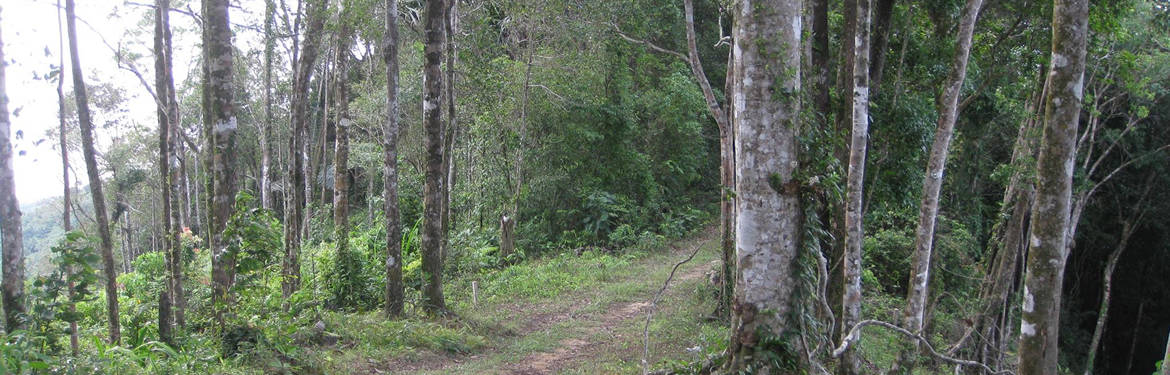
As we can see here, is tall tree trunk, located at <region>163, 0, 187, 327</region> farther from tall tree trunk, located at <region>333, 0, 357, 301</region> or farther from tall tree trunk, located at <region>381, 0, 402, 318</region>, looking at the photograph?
tall tree trunk, located at <region>381, 0, 402, 318</region>

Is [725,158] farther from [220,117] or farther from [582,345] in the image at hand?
[220,117]

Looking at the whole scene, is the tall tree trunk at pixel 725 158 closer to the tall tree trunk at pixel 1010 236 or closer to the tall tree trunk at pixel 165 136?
the tall tree trunk at pixel 1010 236

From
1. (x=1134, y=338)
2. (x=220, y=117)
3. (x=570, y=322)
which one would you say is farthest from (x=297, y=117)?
(x=1134, y=338)

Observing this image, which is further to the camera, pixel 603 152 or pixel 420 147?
pixel 420 147

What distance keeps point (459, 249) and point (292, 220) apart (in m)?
4.74

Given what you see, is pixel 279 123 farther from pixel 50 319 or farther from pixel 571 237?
pixel 50 319

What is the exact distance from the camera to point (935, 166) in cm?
737

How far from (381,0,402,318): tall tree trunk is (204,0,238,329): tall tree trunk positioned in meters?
2.38

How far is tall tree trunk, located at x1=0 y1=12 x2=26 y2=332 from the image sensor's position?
6035mm

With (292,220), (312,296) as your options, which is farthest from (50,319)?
(292,220)

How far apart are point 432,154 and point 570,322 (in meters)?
3.44

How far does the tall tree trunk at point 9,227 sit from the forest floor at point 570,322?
9.04ft

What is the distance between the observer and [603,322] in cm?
1067

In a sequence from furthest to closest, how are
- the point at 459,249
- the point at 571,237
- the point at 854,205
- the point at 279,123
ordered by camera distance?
the point at 279,123
the point at 571,237
the point at 459,249
the point at 854,205
